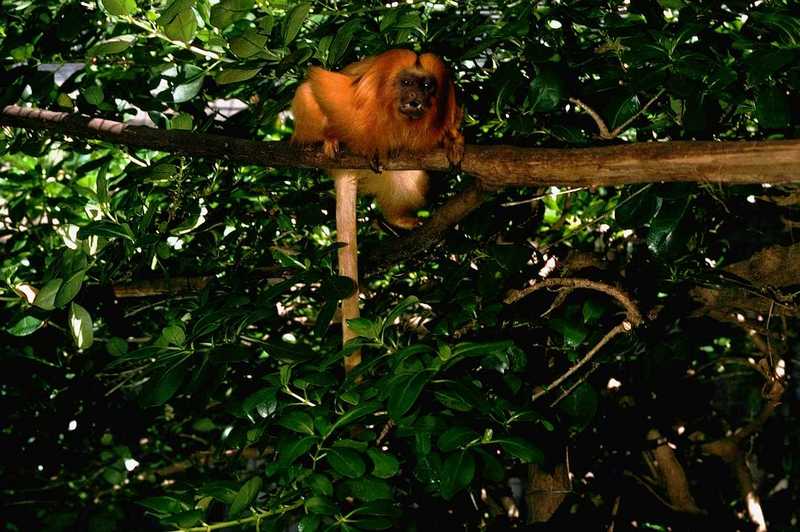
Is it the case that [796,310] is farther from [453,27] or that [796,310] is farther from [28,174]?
[28,174]

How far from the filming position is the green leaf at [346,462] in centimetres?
180

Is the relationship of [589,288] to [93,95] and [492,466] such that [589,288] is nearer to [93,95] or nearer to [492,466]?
[492,466]

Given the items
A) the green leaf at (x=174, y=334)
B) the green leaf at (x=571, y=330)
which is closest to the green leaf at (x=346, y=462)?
the green leaf at (x=174, y=334)

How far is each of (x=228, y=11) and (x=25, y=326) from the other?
111cm

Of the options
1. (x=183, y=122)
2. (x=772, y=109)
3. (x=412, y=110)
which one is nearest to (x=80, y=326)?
(x=183, y=122)

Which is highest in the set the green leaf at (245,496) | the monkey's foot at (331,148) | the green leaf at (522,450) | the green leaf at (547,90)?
the green leaf at (547,90)

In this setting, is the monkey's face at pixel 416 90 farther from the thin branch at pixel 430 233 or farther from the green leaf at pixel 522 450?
the green leaf at pixel 522 450

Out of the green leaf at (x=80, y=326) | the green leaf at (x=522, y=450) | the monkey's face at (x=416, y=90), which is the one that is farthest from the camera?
the monkey's face at (x=416, y=90)

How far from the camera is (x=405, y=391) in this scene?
1830 millimetres

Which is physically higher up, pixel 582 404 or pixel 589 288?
pixel 589 288

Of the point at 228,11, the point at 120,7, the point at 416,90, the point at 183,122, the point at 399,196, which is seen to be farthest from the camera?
the point at 399,196

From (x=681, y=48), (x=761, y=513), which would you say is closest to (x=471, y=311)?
(x=681, y=48)

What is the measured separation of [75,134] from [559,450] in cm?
186

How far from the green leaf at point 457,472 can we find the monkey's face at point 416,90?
1.39 meters
